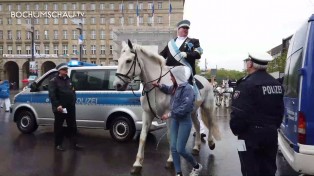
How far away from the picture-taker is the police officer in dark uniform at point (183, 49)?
21.3 ft

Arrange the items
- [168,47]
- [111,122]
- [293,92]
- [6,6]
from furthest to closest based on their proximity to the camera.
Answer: [6,6] → [111,122] → [168,47] → [293,92]

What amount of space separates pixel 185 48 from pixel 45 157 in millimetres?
3911

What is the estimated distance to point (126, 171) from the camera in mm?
6492

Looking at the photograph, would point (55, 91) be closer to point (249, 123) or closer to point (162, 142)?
point (162, 142)

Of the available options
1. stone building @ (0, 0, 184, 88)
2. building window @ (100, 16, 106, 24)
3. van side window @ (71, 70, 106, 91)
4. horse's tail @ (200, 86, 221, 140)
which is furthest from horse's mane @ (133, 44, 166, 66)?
building window @ (100, 16, 106, 24)

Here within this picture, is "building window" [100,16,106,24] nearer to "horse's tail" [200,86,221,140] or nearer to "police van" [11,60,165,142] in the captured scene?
"police van" [11,60,165,142]

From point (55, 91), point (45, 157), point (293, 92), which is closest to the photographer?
point (293, 92)

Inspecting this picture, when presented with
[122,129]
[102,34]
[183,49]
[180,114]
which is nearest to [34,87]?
[122,129]

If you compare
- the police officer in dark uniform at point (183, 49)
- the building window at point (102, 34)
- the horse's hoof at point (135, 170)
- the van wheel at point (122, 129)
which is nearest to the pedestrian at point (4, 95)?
the van wheel at point (122, 129)

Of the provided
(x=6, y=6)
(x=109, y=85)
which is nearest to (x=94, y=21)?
(x=6, y=6)

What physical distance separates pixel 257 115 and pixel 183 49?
286 cm

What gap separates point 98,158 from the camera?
24.8 ft

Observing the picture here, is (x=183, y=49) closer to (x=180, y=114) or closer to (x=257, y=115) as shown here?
(x=180, y=114)

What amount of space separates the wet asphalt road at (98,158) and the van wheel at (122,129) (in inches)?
7.0
